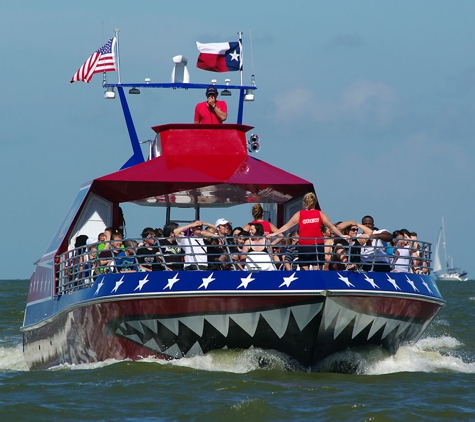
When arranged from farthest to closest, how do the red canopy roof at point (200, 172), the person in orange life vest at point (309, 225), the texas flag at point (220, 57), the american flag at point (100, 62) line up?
the texas flag at point (220, 57) → the american flag at point (100, 62) → the red canopy roof at point (200, 172) → the person in orange life vest at point (309, 225)

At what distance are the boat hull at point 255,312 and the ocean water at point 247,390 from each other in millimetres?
223

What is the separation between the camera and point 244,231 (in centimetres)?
1316

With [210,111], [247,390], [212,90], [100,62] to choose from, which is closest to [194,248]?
[247,390]

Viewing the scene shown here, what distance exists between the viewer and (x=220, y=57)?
17.9m

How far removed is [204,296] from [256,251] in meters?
1.24

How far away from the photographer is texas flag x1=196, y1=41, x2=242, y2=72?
17.8 metres

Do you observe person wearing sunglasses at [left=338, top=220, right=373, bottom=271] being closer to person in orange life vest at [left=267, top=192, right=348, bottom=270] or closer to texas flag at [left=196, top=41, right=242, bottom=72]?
person in orange life vest at [left=267, top=192, right=348, bottom=270]

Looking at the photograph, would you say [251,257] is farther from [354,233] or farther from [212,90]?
[212,90]

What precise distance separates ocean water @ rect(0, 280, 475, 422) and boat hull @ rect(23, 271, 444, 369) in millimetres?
223

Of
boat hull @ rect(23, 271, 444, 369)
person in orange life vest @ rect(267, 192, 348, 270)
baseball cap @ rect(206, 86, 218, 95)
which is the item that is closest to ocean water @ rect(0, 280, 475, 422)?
boat hull @ rect(23, 271, 444, 369)

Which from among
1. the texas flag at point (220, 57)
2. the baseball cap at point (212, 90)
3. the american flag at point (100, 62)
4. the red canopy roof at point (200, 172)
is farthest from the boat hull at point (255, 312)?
the texas flag at point (220, 57)

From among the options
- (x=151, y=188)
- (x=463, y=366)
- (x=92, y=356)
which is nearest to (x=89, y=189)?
(x=151, y=188)

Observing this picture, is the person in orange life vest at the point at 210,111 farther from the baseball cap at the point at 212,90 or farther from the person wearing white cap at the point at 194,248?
the person wearing white cap at the point at 194,248

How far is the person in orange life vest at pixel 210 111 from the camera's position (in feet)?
55.9
